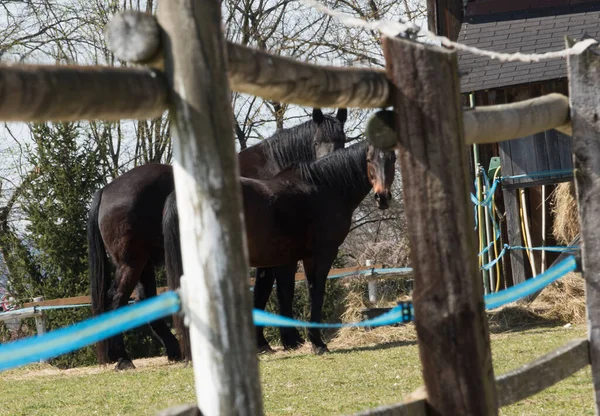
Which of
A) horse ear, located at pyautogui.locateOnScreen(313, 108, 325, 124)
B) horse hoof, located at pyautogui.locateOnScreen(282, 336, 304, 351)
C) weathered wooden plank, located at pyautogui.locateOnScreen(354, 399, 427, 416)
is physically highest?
horse ear, located at pyautogui.locateOnScreen(313, 108, 325, 124)

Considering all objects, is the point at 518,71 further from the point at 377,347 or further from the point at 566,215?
the point at 377,347

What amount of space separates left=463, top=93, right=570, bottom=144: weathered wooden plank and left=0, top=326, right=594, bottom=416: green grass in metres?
1.89

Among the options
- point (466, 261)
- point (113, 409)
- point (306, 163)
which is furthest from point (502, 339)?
point (466, 261)

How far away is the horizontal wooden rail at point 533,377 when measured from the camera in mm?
2701

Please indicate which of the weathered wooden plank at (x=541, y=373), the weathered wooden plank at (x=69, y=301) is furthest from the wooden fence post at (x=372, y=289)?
the weathered wooden plank at (x=541, y=373)

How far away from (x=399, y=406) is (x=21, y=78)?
1424mm

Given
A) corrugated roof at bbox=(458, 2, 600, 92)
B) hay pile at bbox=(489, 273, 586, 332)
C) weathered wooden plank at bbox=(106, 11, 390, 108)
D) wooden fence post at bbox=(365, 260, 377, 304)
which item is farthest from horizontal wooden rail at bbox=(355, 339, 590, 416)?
corrugated roof at bbox=(458, 2, 600, 92)

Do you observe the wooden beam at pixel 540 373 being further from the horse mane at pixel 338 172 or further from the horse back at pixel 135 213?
the horse back at pixel 135 213

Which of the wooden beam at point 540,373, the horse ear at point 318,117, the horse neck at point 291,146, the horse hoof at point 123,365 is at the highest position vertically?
the horse ear at point 318,117

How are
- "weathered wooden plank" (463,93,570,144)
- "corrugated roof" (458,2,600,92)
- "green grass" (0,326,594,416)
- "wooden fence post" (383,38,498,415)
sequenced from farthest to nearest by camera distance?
"corrugated roof" (458,2,600,92)
"green grass" (0,326,594,416)
"weathered wooden plank" (463,93,570,144)
"wooden fence post" (383,38,498,415)

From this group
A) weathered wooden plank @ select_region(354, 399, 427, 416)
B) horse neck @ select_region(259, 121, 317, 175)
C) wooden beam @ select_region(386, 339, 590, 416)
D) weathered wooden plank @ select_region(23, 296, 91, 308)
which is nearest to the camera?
weathered wooden plank @ select_region(354, 399, 427, 416)

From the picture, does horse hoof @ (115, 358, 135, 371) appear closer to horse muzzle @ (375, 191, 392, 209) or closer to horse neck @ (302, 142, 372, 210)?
horse neck @ (302, 142, 372, 210)

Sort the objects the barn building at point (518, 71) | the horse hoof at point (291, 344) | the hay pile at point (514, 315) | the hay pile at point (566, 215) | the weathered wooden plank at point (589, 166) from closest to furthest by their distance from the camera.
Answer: the weathered wooden plank at point (589, 166) → the horse hoof at point (291, 344) → the hay pile at point (514, 315) → the hay pile at point (566, 215) → the barn building at point (518, 71)

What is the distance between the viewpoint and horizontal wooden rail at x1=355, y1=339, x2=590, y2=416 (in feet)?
8.86
